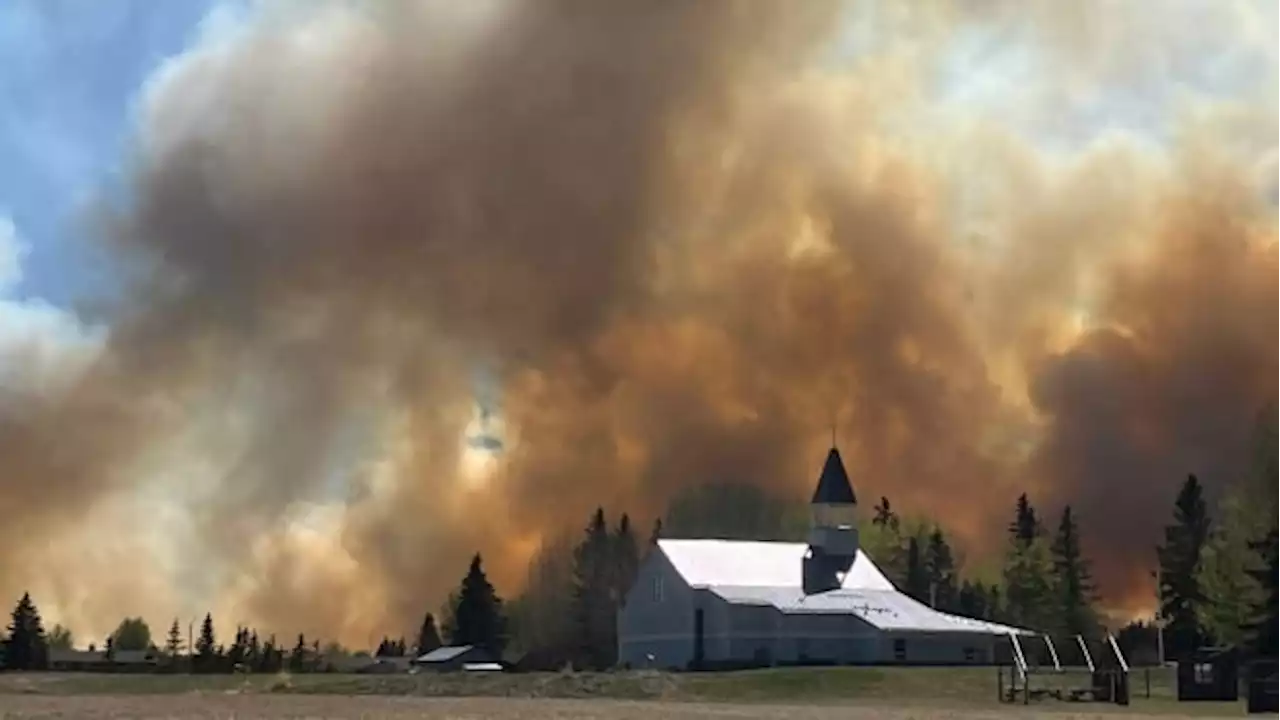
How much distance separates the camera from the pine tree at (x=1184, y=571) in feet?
358

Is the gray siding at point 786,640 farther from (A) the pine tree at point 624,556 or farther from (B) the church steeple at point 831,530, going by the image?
(A) the pine tree at point 624,556

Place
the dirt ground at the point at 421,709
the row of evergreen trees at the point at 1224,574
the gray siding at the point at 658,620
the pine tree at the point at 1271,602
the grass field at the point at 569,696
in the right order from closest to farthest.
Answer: the dirt ground at the point at 421,709
the grass field at the point at 569,696
the pine tree at the point at 1271,602
the row of evergreen trees at the point at 1224,574
the gray siding at the point at 658,620

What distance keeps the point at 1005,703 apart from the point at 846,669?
1608 cm

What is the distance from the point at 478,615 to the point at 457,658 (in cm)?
997

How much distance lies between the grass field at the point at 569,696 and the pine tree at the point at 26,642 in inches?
1281

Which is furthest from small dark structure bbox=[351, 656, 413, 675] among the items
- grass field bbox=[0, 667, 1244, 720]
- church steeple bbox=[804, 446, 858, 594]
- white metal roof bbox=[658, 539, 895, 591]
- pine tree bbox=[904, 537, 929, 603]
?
pine tree bbox=[904, 537, 929, 603]

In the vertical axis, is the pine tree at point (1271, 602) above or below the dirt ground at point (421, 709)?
above

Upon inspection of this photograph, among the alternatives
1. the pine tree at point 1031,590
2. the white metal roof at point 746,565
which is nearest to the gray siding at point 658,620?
the white metal roof at point 746,565

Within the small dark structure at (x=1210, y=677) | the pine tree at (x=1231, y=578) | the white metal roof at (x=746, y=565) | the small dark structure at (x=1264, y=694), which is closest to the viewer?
the small dark structure at (x=1264, y=694)

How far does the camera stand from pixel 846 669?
80.7m

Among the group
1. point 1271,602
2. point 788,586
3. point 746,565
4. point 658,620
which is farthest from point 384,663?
point 1271,602

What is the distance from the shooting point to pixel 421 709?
50.8 metres

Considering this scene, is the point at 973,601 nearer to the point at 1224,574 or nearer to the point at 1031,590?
the point at 1031,590

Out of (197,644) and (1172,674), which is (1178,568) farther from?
(197,644)
